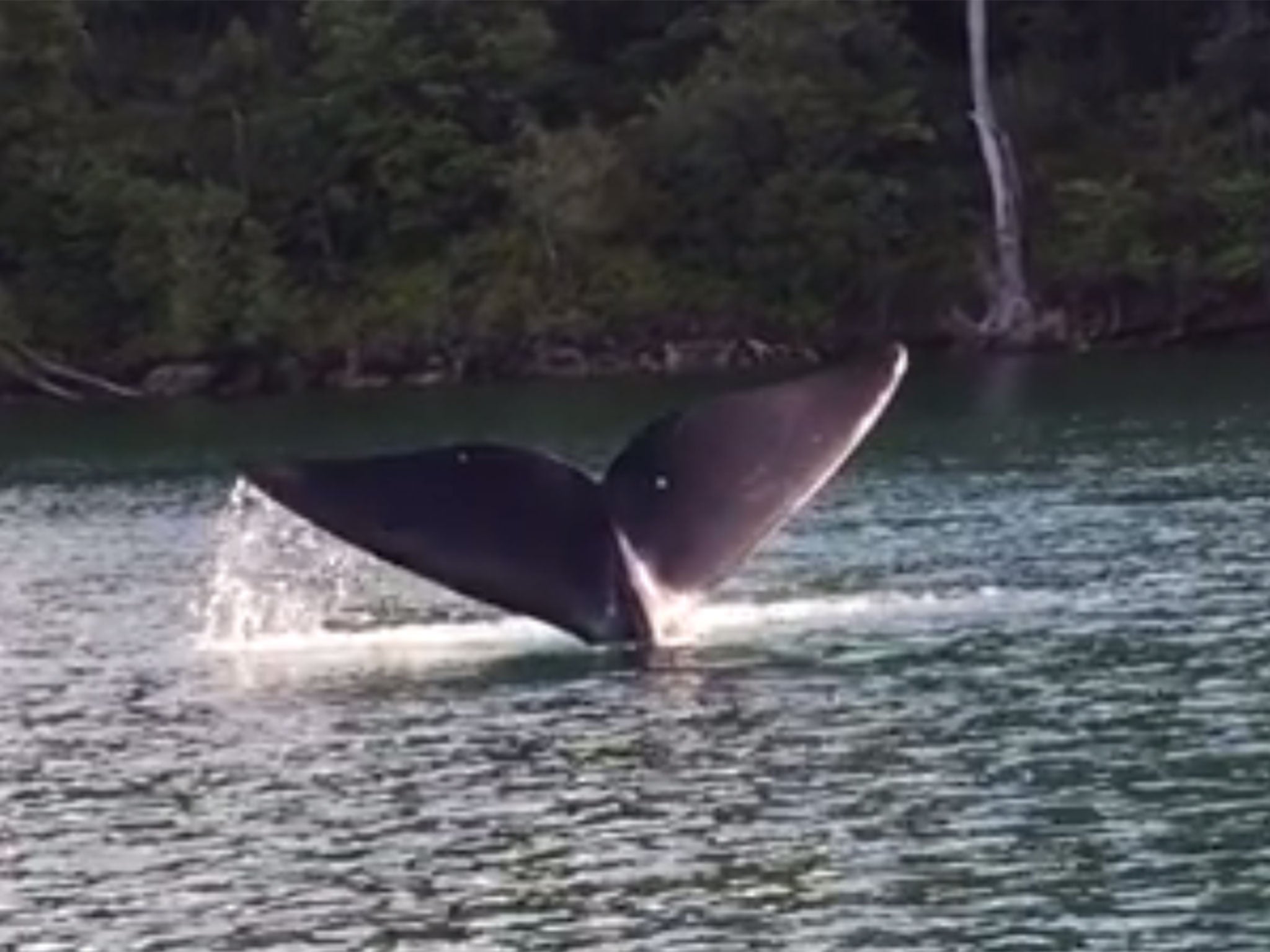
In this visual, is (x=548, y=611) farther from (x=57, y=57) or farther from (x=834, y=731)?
(x=57, y=57)

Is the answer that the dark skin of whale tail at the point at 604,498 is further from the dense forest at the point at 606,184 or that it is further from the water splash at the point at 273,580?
the dense forest at the point at 606,184

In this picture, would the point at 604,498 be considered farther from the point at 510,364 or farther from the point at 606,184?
the point at 606,184

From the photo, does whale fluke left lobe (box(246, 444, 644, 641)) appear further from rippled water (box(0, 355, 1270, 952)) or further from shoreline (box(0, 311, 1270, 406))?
shoreline (box(0, 311, 1270, 406))

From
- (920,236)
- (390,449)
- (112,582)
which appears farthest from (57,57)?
(112,582)

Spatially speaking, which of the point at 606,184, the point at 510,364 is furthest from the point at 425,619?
the point at 606,184

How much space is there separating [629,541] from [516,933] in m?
11.6

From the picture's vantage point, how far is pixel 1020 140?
102 metres

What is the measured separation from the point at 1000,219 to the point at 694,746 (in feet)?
214

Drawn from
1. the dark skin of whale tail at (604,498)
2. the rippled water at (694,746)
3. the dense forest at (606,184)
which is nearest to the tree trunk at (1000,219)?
the dense forest at (606,184)

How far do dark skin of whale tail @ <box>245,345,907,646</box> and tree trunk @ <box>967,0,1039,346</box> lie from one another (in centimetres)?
5785

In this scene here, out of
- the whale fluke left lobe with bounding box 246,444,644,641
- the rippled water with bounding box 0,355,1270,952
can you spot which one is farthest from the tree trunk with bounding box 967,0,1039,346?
the whale fluke left lobe with bounding box 246,444,644,641

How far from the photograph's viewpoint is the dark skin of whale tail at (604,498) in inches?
1533

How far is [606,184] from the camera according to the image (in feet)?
335

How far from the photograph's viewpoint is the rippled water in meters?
28.7
